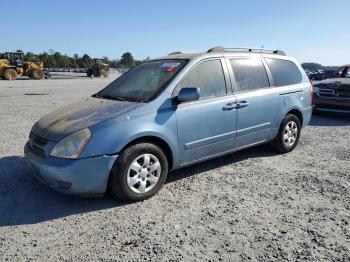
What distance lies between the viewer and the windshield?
173 inches

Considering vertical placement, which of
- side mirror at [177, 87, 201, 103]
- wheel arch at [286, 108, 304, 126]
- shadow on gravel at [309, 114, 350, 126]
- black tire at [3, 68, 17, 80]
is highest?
black tire at [3, 68, 17, 80]

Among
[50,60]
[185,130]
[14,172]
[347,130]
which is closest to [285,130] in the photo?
[185,130]

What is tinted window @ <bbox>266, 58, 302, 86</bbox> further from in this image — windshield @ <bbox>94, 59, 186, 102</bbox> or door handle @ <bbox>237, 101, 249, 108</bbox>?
windshield @ <bbox>94, 59, 186, 102</bbox>

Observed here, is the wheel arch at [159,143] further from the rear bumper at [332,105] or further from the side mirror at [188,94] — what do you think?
the rear bumper at [332,105]

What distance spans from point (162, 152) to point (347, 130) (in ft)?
19.2

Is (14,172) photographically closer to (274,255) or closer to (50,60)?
(274,255)

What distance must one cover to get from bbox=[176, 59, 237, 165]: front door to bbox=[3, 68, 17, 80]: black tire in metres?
30.6

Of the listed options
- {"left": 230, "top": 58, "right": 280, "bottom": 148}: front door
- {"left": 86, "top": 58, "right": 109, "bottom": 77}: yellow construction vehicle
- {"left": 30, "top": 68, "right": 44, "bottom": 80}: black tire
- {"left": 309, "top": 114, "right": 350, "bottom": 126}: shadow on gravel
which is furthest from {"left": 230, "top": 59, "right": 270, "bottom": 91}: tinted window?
{"left": 86, "top": 58, "right": 109, "bottom": 77}: yellow construction vehicle

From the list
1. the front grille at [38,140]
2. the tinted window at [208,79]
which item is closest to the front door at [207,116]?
the tinted window at [208,79]

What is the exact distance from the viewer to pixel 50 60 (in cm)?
9125

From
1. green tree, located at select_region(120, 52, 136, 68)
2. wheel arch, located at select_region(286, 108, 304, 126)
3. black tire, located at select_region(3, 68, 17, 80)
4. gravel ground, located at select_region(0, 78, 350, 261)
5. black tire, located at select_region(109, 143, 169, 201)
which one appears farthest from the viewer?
green tree, located at select_region(120, 52, 136, 68)

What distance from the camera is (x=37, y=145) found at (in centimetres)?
396

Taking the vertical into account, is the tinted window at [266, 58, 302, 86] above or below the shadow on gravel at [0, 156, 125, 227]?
above

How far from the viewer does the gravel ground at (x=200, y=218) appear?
9.89ft
